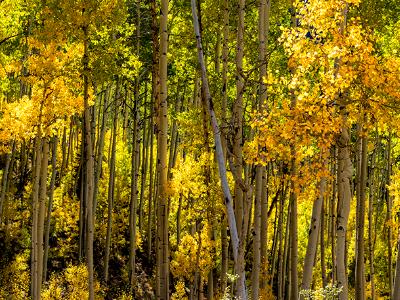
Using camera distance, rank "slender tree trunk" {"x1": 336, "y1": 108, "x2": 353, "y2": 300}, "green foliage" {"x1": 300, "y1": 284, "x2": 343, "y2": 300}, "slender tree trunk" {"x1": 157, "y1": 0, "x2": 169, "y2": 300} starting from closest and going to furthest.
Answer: "green foliage" {"x1": 300, "y1": 284, "x2": 343, "y2": 300} < "slender tree trunk" {"x1": 336, "y1": 108, "x2": 353, "y2": 300} < "slender tree trunk" {"x1": 157, "y1": 0, "x2": 169, "y2": 300}

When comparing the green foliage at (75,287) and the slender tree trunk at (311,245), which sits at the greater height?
the slender tree trunk at (311,245)

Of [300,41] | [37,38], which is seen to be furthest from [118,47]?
[300,41]

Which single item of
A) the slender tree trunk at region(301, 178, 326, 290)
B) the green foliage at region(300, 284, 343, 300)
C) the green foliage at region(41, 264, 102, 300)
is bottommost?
the green foliage at region(41, 264, 102, 300)

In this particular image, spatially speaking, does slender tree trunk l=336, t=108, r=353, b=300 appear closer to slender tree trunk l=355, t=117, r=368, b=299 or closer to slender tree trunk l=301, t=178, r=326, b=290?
slender tree trunk l=301, t=178, r=326, b=290

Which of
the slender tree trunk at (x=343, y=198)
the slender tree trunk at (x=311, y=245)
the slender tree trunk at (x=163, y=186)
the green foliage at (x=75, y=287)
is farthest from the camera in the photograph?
the green foliage at (x=75, y=287)

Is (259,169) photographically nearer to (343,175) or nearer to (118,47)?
(343,175)

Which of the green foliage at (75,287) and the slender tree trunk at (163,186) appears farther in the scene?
the green foliage at (75,287)

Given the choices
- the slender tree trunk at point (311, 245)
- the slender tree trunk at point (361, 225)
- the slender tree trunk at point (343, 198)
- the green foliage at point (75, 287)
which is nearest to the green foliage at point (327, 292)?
the slender tree trunk at point (343, 198)

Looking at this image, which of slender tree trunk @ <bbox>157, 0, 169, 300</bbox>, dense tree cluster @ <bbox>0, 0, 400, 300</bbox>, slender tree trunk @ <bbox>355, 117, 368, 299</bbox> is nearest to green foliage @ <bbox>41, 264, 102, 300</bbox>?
dense tree cluster @ <bbox>0, 0, 400, 300</bbox>

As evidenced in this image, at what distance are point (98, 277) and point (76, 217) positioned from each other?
3.44 metres

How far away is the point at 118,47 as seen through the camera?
12500 millimetres

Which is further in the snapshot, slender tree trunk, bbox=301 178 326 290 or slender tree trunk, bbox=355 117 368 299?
slender tree trunk, bbox=355 117 368 299

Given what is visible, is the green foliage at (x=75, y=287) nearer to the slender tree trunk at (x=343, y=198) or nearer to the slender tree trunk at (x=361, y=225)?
the slender tree trunk at (x=361, y=225)

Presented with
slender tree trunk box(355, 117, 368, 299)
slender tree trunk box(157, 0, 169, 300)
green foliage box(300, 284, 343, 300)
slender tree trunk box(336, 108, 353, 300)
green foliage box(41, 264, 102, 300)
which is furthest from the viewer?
green foliage box(41, 264, 102, 300)
